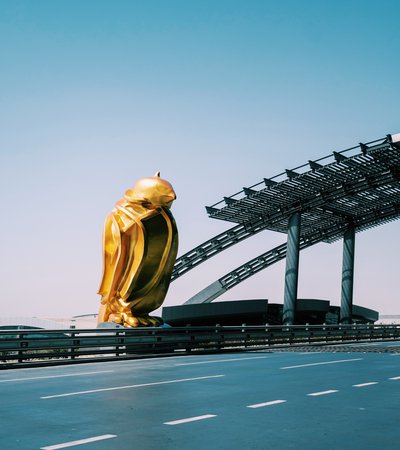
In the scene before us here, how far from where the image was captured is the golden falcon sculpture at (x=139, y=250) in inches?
1014

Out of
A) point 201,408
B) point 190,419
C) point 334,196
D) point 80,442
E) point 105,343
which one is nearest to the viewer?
point 80,442

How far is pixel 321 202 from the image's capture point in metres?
44.8

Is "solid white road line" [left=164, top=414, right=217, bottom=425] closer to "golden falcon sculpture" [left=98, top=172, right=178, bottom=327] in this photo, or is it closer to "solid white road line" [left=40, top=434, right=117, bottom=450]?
"solid white road line" [left=40, top=434, right=117, bottom=450]

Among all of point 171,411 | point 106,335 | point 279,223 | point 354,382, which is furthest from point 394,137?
point 171,411

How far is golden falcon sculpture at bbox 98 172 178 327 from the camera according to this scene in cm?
2575

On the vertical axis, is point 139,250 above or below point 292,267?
below

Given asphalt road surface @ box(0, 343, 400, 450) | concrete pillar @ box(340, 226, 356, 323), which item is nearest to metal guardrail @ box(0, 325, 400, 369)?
asphalt road surface @ box(0, 343, 400, 450)

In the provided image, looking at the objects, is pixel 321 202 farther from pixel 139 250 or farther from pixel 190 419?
pixel 190 419

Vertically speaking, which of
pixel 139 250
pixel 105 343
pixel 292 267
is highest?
pixel 292 267

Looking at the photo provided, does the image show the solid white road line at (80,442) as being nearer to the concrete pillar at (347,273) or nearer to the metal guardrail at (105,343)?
the metal guardrail at (105,343)

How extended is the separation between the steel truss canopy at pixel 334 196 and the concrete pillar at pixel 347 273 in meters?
1.03

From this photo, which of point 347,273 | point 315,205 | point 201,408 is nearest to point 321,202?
point 315,205

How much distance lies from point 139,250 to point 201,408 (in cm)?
1593

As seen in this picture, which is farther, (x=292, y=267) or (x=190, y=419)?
(x=292, y=267)
